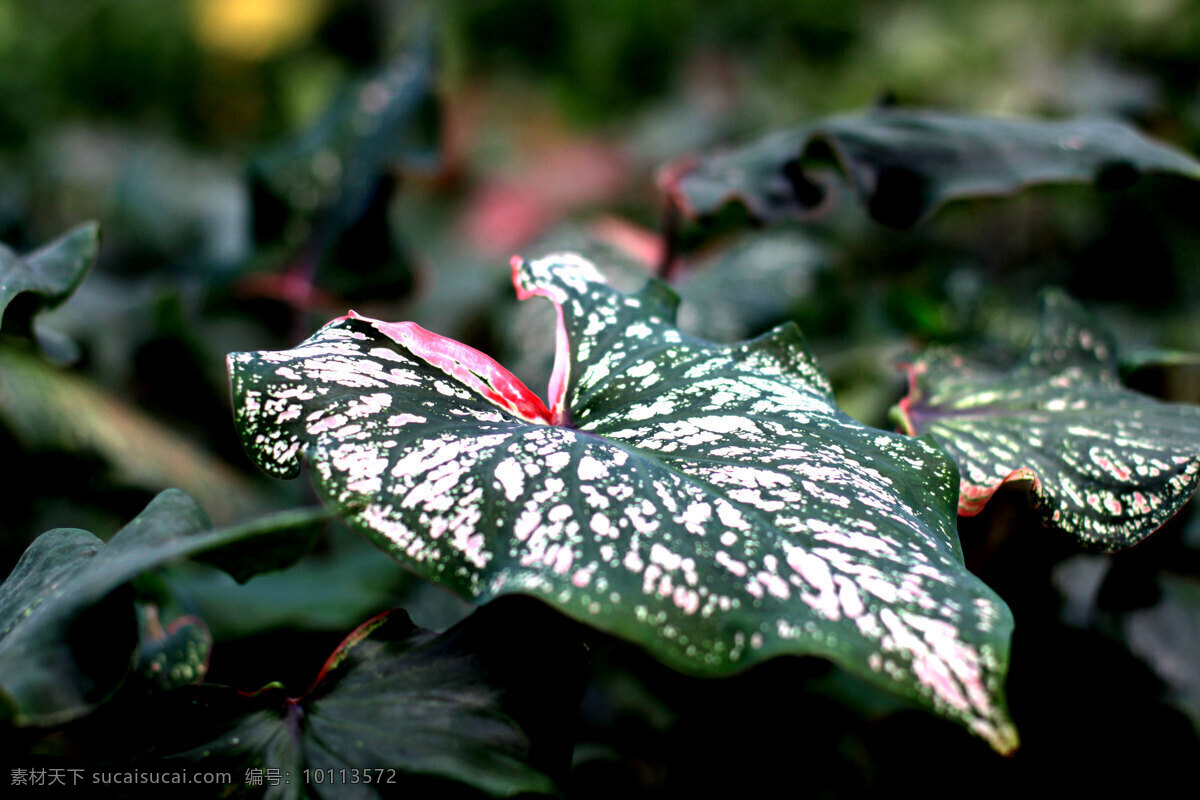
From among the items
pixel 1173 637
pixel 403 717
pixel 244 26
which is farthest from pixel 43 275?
pixel 244 26

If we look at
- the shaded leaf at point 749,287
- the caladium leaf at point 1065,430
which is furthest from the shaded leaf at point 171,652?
the shaded leaf at point 749,287

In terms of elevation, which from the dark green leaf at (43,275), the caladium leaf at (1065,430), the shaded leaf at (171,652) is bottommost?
the shaded leaf at (171,652)

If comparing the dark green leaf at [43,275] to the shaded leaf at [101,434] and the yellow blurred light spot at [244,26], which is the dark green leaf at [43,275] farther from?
the yellow blurred light spot at [244,26]

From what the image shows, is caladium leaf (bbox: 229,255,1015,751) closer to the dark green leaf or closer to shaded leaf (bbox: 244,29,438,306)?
the dark green leaf

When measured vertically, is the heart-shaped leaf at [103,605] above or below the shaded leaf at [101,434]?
above

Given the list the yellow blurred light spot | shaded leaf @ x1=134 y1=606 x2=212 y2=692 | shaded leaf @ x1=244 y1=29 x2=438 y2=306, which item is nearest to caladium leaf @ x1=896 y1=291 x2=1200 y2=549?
shaded leaf @ x1=134 y1=606 x2=212 y2=692

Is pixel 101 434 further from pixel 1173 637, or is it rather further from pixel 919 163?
pixel 1173 637
